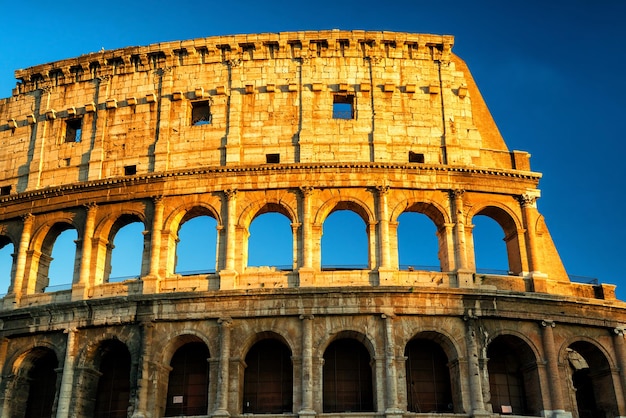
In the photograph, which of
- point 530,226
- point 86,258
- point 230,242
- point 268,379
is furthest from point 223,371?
point 530,226

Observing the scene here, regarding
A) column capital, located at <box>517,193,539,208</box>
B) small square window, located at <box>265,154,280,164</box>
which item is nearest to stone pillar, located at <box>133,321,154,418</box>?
small square window, located at <box>265,154,280,164</box>

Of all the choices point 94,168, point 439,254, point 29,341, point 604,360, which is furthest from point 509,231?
point 29,341

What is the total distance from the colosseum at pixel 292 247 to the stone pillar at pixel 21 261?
0.24 feet

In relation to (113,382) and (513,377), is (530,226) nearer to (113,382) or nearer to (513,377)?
(513,377)

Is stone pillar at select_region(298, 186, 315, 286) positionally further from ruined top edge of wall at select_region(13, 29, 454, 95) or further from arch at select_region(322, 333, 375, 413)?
ruined top edge of wall at select_region(13, 29, 454, 95)

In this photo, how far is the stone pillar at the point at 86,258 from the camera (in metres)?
26.9

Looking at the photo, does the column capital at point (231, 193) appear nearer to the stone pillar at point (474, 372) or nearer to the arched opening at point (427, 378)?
the arched opening at point (427, 378)

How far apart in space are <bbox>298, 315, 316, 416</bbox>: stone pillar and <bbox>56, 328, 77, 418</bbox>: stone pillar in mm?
7808

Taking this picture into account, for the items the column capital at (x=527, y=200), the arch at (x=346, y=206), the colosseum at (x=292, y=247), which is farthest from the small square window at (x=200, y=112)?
the column capital at (x=527, y=200)

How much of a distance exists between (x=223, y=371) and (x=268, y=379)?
1.89 meters

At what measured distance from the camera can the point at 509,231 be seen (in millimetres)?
27953

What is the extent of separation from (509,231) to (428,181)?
3.58 meters

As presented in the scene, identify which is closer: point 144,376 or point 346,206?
point 144,376

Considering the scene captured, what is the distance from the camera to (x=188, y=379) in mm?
25922
